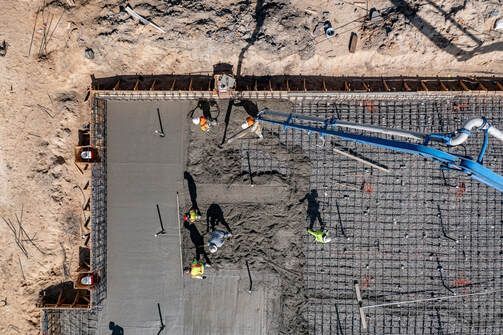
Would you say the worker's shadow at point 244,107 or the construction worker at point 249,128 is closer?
the construction worker at point 249,128

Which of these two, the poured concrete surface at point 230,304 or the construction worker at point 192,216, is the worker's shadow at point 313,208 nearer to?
the poured concrete surface at point 230,304

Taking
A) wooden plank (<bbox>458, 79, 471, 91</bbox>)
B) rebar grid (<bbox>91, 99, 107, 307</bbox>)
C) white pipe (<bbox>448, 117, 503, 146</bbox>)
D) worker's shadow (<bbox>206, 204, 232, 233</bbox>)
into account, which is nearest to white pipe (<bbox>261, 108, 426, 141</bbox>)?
white pipe (<bbox>448, 117, 503, 146</bbox>)

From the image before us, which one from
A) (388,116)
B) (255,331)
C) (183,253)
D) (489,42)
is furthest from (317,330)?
(489,42)

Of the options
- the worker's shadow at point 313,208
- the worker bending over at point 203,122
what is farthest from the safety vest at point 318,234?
the worker bending over at point 203,122

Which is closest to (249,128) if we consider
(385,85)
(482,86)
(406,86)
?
(385,85)

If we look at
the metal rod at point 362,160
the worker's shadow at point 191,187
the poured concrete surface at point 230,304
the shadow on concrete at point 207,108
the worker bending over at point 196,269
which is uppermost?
the shadow on concrete at point 207,108

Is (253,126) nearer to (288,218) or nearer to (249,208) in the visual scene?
(249,208)

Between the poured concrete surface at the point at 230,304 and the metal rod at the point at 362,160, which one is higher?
the metal rod at the point at 362,160
